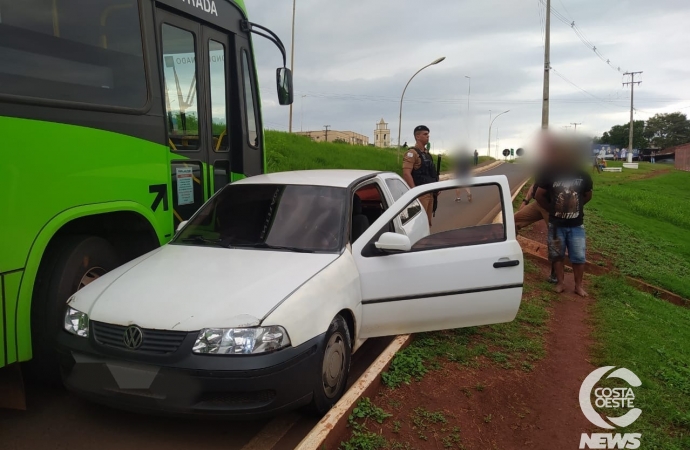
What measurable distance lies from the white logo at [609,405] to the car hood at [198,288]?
2103mm

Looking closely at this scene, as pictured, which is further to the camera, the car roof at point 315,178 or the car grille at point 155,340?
the car roof at point 315,178

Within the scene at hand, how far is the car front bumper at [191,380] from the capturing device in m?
2.98

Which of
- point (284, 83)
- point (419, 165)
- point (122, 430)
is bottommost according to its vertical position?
point (122, 430)

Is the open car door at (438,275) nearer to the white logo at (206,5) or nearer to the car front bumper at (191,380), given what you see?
the car front bumper at (191,380)

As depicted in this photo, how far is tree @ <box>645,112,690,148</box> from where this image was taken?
9956 centimetres

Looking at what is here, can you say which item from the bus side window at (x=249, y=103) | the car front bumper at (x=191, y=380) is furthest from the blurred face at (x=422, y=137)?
the car front bumper at (x=191, y=380)

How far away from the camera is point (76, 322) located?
11.0ft

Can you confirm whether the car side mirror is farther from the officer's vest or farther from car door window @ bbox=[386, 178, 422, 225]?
the officer's vest

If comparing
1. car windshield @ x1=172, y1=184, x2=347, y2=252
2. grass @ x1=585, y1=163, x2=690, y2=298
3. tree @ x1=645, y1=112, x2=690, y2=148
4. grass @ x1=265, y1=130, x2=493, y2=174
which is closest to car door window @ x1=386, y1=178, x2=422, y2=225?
car windshield @ x1=172, y1=184, x2=347, y2=252

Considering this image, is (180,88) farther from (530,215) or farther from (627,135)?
(627,135)

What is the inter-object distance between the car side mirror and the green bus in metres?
1.91

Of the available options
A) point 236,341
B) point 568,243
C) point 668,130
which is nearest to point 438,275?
point 236,341

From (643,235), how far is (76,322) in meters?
14.6

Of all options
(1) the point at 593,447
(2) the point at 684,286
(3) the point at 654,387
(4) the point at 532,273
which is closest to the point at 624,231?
(2) the point at 684,286
